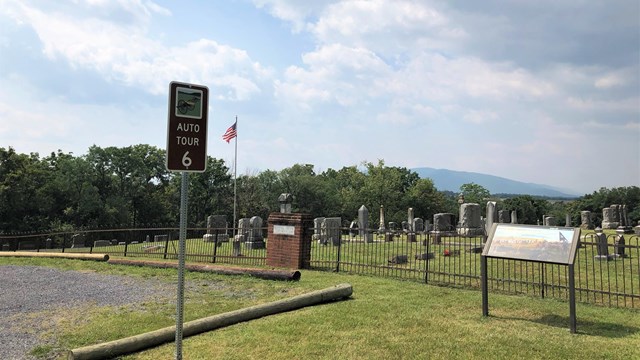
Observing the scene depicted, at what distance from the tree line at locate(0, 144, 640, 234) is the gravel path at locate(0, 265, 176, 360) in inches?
1445

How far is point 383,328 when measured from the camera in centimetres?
600

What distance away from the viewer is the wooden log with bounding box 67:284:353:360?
501 cm

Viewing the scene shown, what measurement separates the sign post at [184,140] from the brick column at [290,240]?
781cm

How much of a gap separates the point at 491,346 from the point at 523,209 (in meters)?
83.8

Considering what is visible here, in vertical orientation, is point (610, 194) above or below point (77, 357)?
above

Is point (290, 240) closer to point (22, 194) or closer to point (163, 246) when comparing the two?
point (163, 246)

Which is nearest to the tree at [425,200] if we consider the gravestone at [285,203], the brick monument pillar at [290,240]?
the gravestone at [285,203]

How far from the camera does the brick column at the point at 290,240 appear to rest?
11797 millimetres

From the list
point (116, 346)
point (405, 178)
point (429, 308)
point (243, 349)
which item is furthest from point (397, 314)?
point (405, 178)

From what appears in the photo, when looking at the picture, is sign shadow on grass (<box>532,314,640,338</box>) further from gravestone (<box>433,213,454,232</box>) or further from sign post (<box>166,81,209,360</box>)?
gravestone (<box>433,213,454,232</box>)

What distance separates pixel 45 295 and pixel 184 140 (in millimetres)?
6998

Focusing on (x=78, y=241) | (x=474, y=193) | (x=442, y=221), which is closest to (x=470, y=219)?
(x=442, y=221)

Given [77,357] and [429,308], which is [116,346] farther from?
[429,308]

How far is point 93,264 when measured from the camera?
13.6 m
